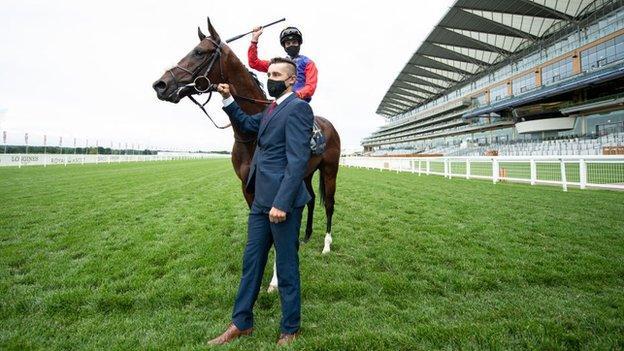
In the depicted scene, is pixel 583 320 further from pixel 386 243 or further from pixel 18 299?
pixel 18 299

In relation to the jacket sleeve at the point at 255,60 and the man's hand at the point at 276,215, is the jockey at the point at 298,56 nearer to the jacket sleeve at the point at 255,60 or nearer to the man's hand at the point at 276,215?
the jacket sleeve at the point at 255,60

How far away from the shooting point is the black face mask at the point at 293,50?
13.3ft

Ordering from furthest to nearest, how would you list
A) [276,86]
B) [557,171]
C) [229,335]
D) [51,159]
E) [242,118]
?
1. [51,159]
2. [557,171]
3. [242,118]
4. [276,86]
5. [229,335]

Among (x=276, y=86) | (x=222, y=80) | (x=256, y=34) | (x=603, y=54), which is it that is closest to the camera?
(x=276, y=86)

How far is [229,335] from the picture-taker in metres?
2.43

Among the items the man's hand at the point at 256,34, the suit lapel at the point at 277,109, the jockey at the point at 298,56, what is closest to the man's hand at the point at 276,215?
the suit lapel at the point at 277,109

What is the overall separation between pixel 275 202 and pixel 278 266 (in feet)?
1.60

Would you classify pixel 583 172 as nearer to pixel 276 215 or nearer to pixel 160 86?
pixel 276 215

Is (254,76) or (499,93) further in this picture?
(499,93)

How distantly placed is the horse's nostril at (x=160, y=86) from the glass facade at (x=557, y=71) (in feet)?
168

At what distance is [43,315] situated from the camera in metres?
2.83

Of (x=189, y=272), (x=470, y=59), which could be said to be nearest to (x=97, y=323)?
(x=189, y=272)

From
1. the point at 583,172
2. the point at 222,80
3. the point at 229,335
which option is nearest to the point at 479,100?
the point at 583,172

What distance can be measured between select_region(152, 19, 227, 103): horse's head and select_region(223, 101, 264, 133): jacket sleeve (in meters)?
0.65
